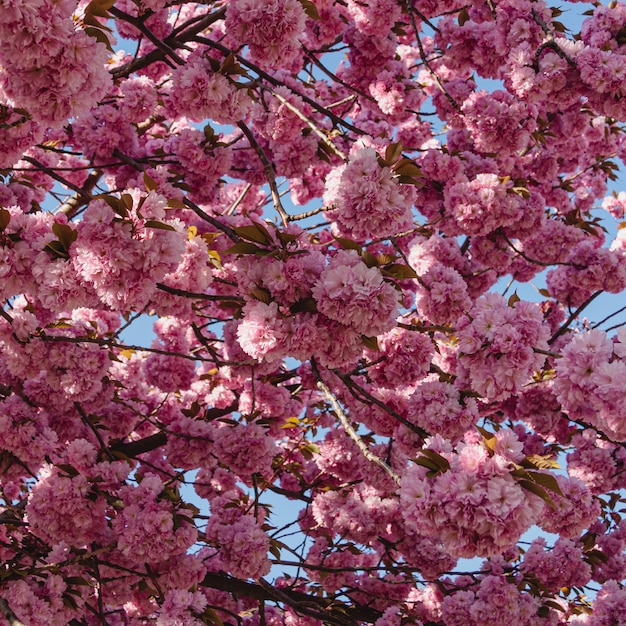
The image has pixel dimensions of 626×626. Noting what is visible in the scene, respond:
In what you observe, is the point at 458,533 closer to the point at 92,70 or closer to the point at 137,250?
the point at 137,250

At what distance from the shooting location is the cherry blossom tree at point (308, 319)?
2.57 metres

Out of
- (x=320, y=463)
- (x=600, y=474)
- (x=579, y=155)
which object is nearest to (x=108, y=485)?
(x=320, y=463)

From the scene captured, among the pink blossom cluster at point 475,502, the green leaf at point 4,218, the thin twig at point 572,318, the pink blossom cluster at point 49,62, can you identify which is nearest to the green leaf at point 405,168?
the pink blossom cluster at point 475,502

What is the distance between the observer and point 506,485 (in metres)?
2.24

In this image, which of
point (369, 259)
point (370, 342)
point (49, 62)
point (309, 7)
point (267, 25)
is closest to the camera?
point (49, 62)

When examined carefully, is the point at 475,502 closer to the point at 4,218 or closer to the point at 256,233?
the point at 256,233

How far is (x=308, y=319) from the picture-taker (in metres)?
2.64

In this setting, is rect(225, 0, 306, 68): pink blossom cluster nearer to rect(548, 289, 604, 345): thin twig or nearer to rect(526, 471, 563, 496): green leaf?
rect(526, 471, 563, 496): green leaf

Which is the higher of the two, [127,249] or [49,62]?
[49,62]

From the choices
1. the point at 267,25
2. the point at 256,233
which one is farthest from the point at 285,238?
the point at 267,25

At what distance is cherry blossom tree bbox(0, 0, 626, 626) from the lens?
8.44ft

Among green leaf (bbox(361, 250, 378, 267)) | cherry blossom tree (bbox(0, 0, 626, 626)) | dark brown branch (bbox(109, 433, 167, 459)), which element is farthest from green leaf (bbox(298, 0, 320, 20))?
dark brown branch (bbox(109, 433, 167, 459))

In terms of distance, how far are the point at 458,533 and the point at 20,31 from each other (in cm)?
234

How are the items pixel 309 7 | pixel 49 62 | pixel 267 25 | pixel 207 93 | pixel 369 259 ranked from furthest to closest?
pixel 207 93
pixel 309 7
pixel 267 25
pixel 369 259
pixel 49 62
